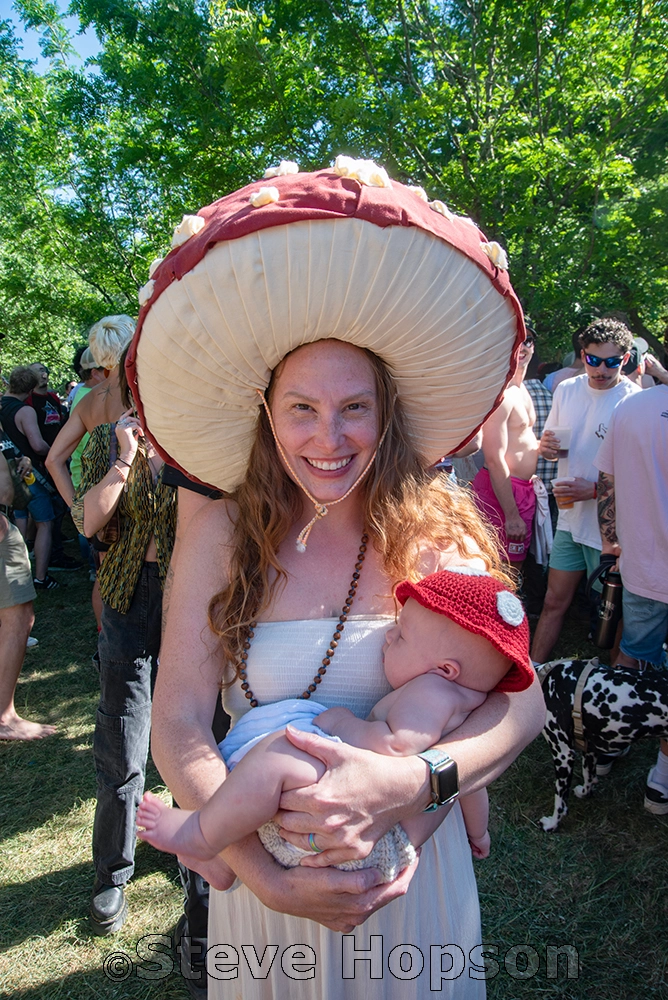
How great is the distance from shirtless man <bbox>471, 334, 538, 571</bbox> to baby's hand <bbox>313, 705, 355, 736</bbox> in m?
3.31

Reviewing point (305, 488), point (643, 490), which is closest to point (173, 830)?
point (305, 488)

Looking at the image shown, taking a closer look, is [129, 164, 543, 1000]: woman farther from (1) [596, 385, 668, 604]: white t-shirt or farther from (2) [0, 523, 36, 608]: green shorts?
(2) [0, 523, 36, 608]: green shorts

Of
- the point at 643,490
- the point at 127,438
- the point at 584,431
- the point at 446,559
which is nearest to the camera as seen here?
the point at 446,559

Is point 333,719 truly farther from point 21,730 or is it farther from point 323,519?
point 21,730

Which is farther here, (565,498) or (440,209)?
(565,498)

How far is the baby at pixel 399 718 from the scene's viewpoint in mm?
1336

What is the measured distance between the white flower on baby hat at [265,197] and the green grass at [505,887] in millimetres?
2872

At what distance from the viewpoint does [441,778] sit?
1390 mm

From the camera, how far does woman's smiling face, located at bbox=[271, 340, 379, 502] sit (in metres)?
1.58

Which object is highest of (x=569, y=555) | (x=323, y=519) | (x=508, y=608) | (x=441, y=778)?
(x=323, y=519)

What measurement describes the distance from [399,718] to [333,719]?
0.15 m

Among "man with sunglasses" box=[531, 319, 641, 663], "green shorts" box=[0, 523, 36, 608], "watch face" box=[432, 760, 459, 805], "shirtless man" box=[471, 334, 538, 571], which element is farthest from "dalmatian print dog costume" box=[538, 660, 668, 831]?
"green shorts" box=[0, 523, 36, 608]

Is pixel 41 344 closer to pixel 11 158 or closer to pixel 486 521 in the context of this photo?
pixel 11 158

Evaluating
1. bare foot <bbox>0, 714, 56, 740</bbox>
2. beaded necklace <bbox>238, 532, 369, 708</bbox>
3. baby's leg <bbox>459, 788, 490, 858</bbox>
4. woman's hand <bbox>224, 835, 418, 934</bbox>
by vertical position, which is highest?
beaded necklace <bbox>238, 532, 369, 708</bbox>
